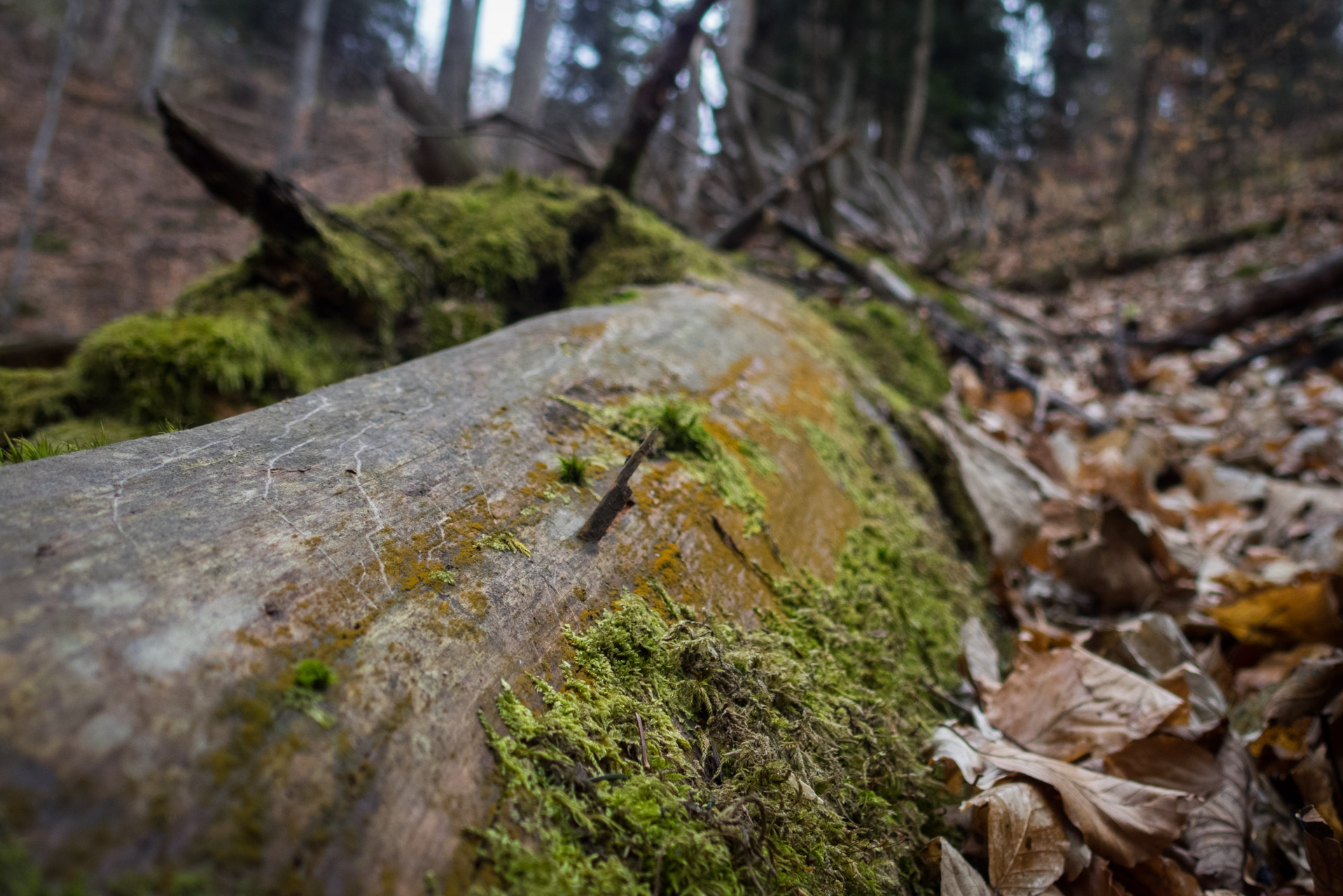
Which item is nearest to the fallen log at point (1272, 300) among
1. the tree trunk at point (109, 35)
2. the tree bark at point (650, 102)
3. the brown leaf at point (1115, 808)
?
the tree bark at point (650, 102)

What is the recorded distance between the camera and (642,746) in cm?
84

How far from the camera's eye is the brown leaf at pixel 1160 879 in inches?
46.8

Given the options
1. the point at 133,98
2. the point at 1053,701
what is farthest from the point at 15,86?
the point at 1053,701

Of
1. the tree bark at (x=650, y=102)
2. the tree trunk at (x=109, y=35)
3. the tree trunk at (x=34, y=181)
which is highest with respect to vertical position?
the tree trunk at (x=109, y=35)

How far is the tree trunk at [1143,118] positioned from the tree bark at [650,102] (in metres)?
12.1

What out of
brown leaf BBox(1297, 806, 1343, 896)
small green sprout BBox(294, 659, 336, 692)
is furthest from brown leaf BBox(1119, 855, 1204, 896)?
small green sprout BBox(294, 659, 336, 692)

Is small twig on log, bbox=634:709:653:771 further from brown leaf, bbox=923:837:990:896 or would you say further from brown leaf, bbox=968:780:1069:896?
brown leaf, bbox=968:780:1069:896

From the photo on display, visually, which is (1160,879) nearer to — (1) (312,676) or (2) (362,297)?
(1) (312,676)

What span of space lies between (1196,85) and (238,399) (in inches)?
672

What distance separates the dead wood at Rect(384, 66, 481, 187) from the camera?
431 centimetres

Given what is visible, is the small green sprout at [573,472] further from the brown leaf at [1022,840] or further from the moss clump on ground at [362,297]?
the moss clump on ground at [362,297]

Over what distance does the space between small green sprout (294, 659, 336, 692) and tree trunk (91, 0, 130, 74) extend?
23.2 m

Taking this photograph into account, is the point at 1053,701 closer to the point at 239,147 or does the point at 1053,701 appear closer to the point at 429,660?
the point at 429,660

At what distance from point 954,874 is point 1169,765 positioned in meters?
0.72
